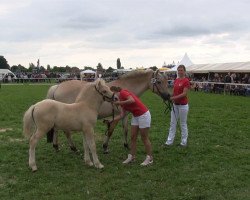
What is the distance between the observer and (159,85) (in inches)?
385

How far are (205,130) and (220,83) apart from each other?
1963cm

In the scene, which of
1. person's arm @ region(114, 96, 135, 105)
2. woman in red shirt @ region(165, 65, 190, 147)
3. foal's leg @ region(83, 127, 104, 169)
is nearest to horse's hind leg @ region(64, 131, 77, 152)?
foal's leg @ region(83, 127, 104, 169)

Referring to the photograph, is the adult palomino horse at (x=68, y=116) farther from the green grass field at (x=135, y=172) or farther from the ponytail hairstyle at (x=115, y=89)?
the green grass field at (x=135, y=172)

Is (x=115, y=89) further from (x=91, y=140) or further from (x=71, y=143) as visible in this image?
(x=71, y=143)

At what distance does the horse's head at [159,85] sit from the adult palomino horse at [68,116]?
2366 millimetres

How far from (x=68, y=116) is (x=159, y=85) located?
311cm

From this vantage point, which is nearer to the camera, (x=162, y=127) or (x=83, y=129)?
(x=83, y=129)

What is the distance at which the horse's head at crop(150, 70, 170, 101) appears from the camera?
385 inches

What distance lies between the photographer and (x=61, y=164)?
26.3 feet

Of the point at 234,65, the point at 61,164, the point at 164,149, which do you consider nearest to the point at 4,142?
the point at 61,164

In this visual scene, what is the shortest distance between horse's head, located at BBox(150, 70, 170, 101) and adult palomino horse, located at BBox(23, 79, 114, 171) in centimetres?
237

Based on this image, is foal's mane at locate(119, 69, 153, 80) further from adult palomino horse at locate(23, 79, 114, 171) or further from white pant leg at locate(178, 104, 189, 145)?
adult palomino horse at locate(23, 79, 114, 171)

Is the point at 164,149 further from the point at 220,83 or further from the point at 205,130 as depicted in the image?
the point at 220,83

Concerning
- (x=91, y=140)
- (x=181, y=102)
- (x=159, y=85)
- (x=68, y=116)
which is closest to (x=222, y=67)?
(x=159, y=85)
